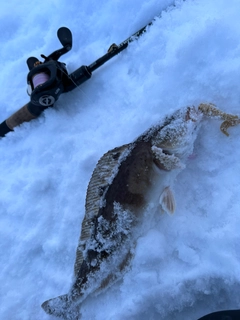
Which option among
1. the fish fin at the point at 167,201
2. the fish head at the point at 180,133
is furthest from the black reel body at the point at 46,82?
the fish fin at the point at 167,201

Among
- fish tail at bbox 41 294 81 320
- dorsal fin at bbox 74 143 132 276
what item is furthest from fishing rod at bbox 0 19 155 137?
fish tail at bbox 41 294 81 320

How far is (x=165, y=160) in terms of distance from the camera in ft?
9.29

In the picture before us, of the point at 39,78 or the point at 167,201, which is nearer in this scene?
the point at 167,201

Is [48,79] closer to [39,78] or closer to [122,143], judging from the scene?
[39,78]

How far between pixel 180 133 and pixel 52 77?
4.71 feet

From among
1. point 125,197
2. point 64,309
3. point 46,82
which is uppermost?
point 46,82

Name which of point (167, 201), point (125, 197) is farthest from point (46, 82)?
point (167, 201)

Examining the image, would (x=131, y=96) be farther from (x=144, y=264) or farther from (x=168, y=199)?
(x=144, y=264)

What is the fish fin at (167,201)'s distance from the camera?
282cm

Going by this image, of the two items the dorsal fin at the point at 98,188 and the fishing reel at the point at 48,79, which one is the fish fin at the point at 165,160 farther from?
the fishing reel at the point at 48,79

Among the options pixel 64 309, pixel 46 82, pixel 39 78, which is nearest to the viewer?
pixel 64 309


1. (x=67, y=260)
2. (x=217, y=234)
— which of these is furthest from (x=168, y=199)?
(x=67, y=260)

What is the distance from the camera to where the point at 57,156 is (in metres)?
3.55

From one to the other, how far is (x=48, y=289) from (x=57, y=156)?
1389mm
